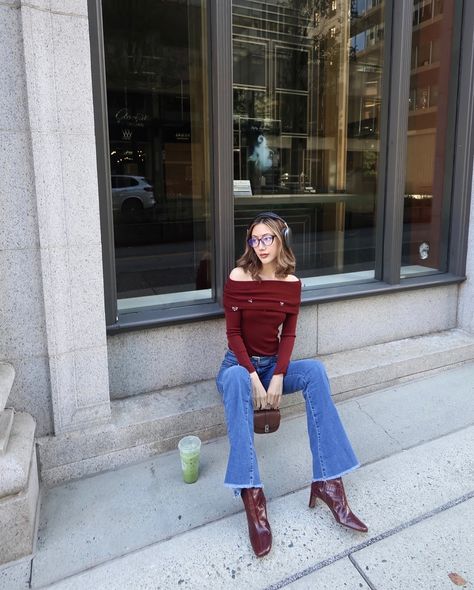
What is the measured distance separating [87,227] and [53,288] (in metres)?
0.36

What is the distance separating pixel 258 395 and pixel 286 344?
0.34 meters

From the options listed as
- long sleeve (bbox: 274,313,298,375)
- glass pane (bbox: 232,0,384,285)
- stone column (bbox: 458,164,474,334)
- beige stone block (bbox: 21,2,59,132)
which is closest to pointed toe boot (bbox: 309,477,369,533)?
long sleeve (bbox: 274,313,298,375)

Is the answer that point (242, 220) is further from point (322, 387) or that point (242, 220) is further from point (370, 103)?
point (322, 387)

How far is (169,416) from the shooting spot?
9.12ft

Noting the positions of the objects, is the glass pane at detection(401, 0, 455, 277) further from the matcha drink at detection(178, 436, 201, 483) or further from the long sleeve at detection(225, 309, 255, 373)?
the matcha drink at detection(178, 436, 201, 483)

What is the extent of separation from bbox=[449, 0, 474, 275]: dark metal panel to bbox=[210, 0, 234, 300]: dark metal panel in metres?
2.11

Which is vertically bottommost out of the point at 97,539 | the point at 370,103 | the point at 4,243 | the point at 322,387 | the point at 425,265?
the point at 97,539

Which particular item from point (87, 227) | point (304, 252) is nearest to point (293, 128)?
point (304, 252)

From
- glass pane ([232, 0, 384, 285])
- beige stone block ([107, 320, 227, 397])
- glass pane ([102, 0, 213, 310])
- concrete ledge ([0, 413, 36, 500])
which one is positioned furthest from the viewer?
glass pane ([232, 0, 384, 285])

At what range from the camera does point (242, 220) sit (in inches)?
171

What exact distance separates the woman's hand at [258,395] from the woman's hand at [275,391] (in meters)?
0.03

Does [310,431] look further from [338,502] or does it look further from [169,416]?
[169,416]

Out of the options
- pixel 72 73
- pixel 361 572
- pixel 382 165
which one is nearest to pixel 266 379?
pixel 361 572

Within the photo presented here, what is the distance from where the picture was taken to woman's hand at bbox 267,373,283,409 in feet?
7.80
